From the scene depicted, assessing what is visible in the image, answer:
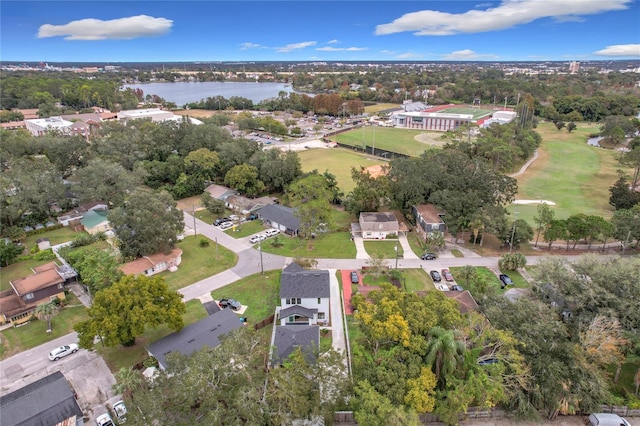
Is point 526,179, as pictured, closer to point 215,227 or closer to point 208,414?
point 215,227

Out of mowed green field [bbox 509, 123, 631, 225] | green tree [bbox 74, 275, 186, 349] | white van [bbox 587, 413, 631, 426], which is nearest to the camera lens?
white van [bbox 587, 413, 631, 426]

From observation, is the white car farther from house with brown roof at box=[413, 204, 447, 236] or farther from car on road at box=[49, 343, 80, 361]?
car on road at box=[49, 343, 80, 361]

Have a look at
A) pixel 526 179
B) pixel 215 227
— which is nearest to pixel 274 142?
pixel 215 227

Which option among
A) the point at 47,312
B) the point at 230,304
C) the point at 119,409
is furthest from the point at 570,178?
the point at 47,312

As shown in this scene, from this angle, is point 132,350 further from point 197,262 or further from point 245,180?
point 245,180

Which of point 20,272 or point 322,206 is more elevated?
point 322,206

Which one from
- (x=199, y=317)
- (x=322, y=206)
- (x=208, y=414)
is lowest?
(x=199, y=317)

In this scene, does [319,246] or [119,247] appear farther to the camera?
[319,246]

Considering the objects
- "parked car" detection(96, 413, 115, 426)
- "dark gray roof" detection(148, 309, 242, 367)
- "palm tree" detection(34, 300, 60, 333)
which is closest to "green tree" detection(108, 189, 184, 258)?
"palm tree" detection(34, 300, 60, 333)
